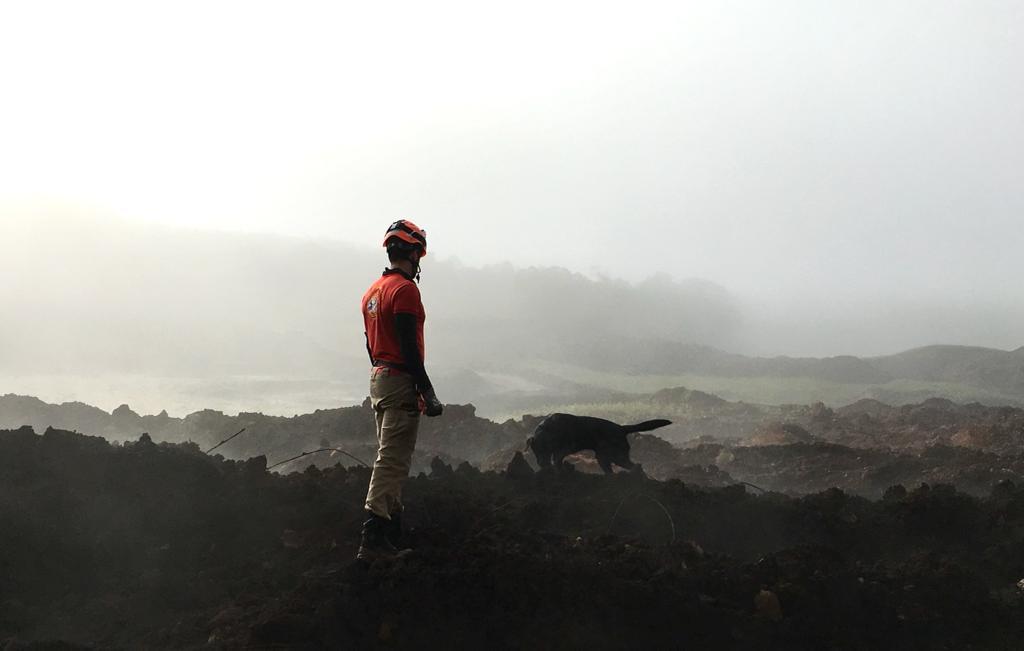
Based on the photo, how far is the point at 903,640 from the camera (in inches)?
226

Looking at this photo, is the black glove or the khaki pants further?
the khaki pants

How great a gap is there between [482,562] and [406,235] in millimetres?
2495

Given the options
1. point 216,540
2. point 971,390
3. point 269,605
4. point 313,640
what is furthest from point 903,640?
point 971,390

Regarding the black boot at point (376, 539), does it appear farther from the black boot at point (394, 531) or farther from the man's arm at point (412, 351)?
the man's arm at point (412, 351)

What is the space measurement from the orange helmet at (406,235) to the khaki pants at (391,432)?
956mm

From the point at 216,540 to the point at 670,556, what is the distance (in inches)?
159

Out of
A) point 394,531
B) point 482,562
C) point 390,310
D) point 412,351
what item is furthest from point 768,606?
point 390,310

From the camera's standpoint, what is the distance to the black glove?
5570mm

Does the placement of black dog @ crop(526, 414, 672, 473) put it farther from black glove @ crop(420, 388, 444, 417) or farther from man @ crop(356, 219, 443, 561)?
black glove @ crop(420, 388, 444, 417)

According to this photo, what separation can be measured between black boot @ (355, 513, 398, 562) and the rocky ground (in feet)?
0.55

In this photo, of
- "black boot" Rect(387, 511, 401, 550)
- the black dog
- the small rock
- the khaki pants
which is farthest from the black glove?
the black dog

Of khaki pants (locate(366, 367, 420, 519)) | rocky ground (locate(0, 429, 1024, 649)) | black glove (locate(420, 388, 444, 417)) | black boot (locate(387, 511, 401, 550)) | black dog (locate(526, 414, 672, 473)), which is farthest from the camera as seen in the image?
black dog (locate(526, 414, 672, 473))

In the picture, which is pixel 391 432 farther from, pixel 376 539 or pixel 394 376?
pixel 376 539

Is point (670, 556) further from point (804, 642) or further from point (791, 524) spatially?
point (791, 524)
